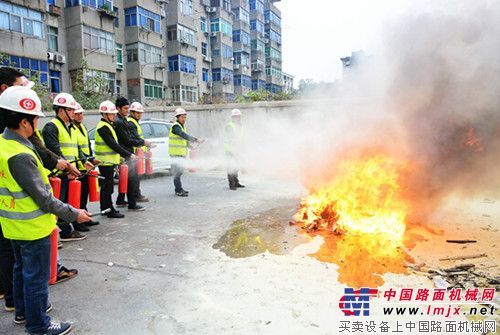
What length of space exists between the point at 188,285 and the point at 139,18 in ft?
103

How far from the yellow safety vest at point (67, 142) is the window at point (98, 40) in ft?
76.9

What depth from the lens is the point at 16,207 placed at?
275cm

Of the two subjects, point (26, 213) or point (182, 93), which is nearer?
point (26, 213)

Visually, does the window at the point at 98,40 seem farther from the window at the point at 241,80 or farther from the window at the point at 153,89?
the window at the point at 241,80

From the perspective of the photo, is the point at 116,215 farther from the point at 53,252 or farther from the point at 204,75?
the point at 204,75

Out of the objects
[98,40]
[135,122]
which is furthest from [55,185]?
[98,40]

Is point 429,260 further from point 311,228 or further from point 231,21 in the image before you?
point 231,21

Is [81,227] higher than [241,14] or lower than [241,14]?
lower

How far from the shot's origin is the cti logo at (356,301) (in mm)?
3215

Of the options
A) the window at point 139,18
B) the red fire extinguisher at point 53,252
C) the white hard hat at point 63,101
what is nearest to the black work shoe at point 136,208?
the white hard hat at point 63,101

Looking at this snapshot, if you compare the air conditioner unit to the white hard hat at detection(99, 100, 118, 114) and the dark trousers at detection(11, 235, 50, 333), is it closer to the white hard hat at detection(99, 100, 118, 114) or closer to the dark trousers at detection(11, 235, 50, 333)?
the white hard hat at detection(99, 100, 118, 114)

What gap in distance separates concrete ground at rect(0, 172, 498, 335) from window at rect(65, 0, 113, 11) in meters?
24.8

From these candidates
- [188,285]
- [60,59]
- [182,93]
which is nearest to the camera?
[188,285]

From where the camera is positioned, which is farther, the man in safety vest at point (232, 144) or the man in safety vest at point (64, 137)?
the man in safety vest at point (232, 144)
